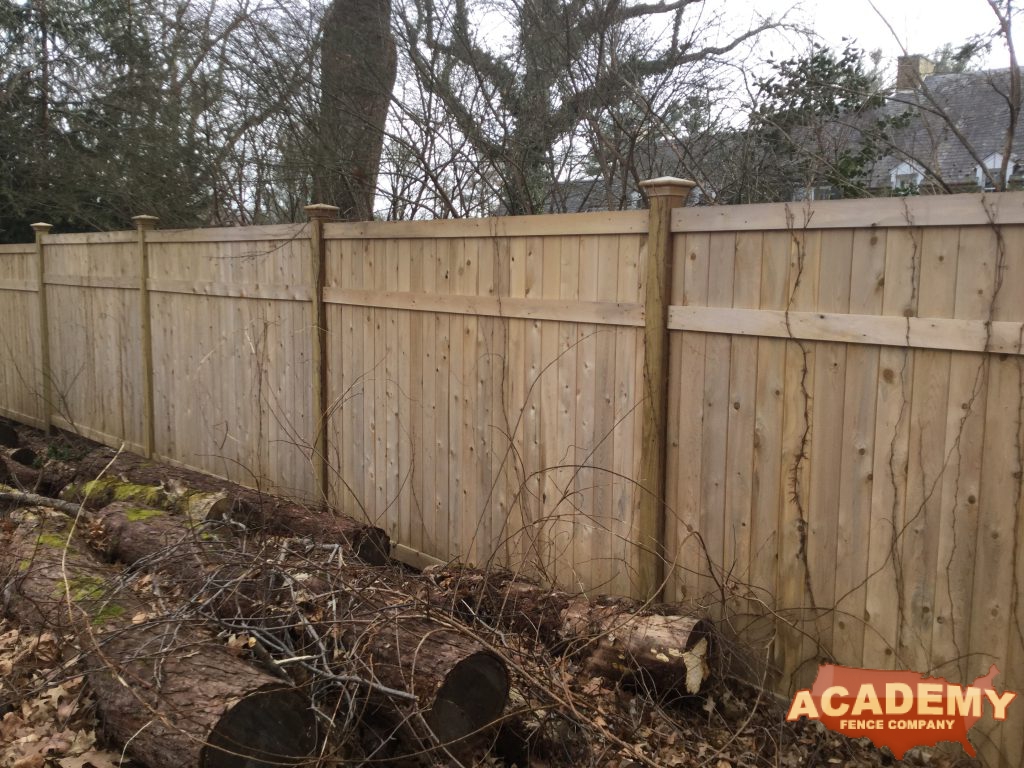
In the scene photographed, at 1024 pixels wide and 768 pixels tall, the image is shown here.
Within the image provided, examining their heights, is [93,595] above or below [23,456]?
above

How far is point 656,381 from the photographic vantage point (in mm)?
3994

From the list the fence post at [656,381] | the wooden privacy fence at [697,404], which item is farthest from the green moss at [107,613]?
the fence post at [656,381]

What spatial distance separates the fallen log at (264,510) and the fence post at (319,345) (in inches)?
13.9

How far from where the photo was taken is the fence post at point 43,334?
963cm

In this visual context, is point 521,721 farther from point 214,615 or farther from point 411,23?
point 411,23

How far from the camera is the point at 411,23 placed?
7266mm

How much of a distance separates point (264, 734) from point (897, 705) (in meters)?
2.25

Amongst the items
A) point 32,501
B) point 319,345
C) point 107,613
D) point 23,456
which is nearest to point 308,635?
point 107,613

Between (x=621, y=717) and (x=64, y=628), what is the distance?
7.65 feet

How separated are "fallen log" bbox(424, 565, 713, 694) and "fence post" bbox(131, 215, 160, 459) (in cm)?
455

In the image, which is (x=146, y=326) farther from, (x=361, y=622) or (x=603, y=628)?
(x=603, y=628)

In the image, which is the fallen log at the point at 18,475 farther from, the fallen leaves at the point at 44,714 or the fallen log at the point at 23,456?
the fallen leaves at the point at 44,714

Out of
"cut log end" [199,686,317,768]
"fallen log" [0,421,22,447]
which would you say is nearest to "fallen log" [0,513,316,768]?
"cut log end" [199,686,317,768]

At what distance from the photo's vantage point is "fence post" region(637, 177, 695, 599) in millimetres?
3920
